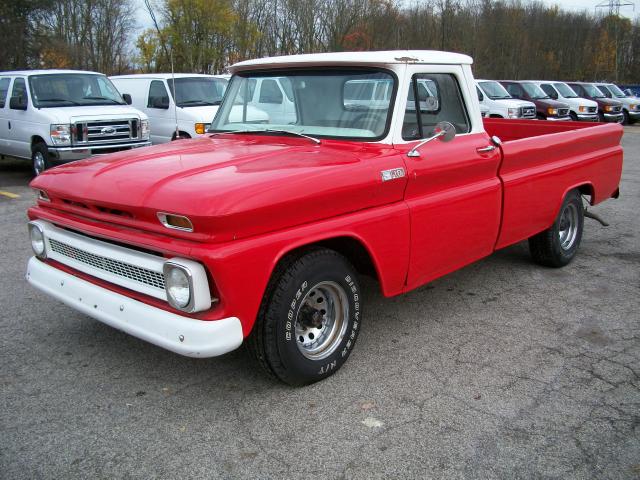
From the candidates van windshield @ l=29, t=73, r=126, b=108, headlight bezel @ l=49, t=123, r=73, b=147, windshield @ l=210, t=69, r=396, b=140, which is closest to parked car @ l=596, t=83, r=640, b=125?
van windshield @ l=29, t=73, r=126, b=108

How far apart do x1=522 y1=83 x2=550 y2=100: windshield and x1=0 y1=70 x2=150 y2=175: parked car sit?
1514 cm

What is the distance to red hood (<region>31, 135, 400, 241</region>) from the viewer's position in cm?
291

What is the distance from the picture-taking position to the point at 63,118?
9.96m

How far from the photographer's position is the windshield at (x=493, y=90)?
63.1 feet

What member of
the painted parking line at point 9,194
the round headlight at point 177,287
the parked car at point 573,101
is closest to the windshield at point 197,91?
the painted parking line at point 9,194

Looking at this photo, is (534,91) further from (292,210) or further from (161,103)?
(292,210)

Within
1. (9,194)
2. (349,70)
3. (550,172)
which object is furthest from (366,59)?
(9,194)

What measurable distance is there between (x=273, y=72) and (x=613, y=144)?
383cm

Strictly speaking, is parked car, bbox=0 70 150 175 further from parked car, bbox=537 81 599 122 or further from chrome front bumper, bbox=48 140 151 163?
parked car, bbox=537 81 599 122

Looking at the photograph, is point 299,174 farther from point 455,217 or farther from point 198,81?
point 198,81

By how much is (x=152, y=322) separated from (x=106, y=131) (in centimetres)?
803

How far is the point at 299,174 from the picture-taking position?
3.24 meters

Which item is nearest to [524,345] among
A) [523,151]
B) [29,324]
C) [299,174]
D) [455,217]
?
[455,217]

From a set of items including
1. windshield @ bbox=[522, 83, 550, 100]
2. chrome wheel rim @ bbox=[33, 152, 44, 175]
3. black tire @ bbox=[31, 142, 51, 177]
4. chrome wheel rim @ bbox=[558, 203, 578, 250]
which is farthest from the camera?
windshield @ bbox=[522, 83, 550, 100]
